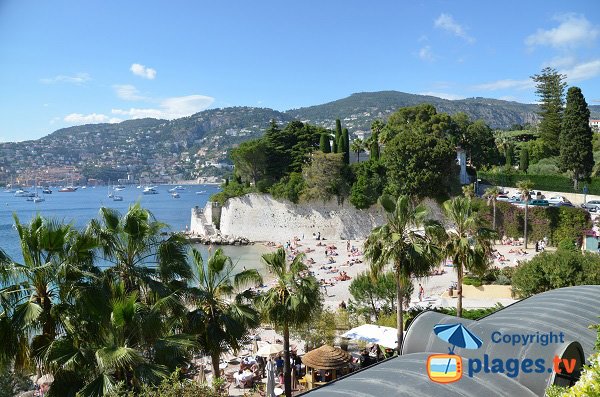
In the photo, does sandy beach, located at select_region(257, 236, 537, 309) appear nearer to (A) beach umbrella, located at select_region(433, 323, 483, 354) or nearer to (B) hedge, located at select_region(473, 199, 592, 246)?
(B) hedge, located at select_region(473, 199, 592, 246)

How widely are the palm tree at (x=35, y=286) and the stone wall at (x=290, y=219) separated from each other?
129 ft

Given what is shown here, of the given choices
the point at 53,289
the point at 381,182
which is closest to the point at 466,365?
the point at 53,289

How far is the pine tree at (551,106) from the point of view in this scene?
169 ft

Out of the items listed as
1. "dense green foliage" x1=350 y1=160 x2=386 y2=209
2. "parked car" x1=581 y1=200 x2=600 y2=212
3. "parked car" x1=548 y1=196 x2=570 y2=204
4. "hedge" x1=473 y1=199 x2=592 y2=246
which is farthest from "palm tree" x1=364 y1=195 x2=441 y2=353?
"dense green foliage" x1=350 y1=160 x2=386 y2=209

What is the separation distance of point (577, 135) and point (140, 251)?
37.0 metres

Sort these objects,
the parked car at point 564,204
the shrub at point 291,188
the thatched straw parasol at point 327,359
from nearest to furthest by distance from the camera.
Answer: the thatched straw parasol at point 327,359, the parked car at point 564,204, the shrub at point 291,188

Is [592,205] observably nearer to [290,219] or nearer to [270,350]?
[290,219]

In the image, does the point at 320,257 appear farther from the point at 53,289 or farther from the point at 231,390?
the point at 53,289

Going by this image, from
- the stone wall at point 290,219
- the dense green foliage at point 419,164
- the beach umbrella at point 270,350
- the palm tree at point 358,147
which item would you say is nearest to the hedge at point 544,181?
the dense green foliage at point 419,164

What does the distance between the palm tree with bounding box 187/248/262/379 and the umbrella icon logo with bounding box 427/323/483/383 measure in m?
3.92

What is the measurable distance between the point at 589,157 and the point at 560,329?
109 feet

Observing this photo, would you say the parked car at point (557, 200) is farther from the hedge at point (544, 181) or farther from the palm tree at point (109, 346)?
the palm tree at point (109, 346)

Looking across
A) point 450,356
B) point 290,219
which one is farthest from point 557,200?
point 450,356

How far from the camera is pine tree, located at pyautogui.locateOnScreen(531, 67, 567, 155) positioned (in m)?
51.6
